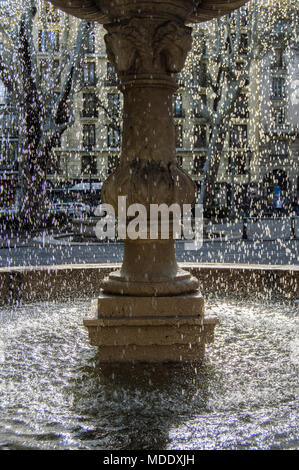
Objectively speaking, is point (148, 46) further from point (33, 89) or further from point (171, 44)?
point (33, 89)

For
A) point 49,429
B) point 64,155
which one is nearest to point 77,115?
point 64,155

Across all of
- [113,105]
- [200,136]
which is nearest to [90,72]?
[113,105]

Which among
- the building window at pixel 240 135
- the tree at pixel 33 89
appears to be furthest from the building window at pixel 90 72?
the tree at pixel 33 89

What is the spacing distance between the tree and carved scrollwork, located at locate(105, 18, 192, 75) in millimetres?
18516

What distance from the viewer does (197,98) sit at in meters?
26.8

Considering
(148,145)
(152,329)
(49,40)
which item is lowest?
(152,329)

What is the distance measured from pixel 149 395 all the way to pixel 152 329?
0.62 m

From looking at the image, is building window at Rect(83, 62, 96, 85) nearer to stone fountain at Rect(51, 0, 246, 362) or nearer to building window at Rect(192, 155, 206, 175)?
building window at Rect(192, 155, 206, 175)

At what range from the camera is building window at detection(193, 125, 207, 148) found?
4911cm

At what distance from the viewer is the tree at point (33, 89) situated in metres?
21.8

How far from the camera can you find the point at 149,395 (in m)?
3.08

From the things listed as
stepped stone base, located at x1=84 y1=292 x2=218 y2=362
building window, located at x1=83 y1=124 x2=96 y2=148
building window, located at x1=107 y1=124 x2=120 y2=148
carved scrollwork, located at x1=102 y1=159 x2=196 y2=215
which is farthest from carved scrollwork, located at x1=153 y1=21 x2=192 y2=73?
building window, located at x1=83 y1=124 x2=96 y2=148

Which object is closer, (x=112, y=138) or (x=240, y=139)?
(x=240, y=139)

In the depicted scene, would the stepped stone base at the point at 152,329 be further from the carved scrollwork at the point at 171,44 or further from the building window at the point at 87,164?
the building window at the point at 87,164
